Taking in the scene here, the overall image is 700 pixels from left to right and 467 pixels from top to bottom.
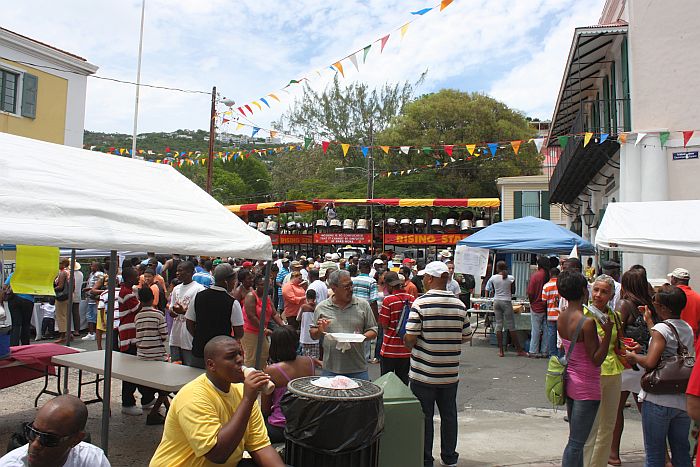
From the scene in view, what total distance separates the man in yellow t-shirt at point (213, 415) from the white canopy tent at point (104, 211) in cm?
112

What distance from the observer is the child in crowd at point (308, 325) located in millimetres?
7584

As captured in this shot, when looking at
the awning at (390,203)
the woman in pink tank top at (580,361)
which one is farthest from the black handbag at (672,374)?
the awning at (390,203)

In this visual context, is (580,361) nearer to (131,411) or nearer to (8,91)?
(131,411)

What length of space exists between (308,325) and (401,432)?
4062 mm

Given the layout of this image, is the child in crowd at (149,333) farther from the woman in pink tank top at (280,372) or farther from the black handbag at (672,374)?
the black handbag at (672,374)

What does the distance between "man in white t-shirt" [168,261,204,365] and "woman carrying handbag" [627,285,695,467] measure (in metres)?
4.52

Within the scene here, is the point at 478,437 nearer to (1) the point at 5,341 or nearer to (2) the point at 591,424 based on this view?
(2) the point at 591,424

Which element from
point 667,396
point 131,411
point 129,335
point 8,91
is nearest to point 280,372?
point 667,396

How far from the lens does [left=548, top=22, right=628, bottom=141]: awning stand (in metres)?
13.5

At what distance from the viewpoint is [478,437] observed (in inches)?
230

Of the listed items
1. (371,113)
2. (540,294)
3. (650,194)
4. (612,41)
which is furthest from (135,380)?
(371,113)

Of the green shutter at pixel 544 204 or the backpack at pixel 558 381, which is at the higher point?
the green shutter at pixel 544 204

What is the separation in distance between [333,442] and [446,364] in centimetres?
165

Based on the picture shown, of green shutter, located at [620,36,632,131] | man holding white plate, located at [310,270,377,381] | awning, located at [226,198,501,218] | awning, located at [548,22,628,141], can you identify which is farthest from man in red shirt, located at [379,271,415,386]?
awning, located at [226,198,501,218]
